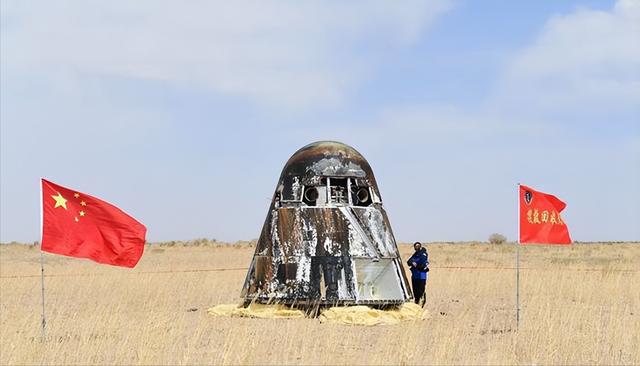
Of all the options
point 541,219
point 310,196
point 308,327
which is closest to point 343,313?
point 308,327

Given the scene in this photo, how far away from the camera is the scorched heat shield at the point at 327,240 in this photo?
46.9ft

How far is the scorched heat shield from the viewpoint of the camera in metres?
14.3

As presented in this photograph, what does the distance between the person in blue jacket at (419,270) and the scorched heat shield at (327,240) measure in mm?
833

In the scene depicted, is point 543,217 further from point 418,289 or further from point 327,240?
point 327,240

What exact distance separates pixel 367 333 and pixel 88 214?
498cm

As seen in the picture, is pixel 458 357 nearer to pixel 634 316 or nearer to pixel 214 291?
pixel 634 316

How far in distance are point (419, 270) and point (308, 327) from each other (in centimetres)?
418

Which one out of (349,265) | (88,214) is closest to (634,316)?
(349,265)

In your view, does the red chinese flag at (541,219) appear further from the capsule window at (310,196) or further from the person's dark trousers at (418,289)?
the capsule window at (310,196)

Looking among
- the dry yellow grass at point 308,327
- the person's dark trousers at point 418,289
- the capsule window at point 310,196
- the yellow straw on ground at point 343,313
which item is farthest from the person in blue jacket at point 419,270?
the capsule window at point 310,196

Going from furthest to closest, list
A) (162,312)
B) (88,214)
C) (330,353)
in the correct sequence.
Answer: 1. (162,312)
2. (88,214)
3. (330,353)

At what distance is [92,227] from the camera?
11828 mm

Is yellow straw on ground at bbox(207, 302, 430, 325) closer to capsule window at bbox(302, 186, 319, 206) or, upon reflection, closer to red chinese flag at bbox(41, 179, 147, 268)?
capsule window at bbox(302, 186, 319, 206)

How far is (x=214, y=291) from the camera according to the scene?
72.0 feet
